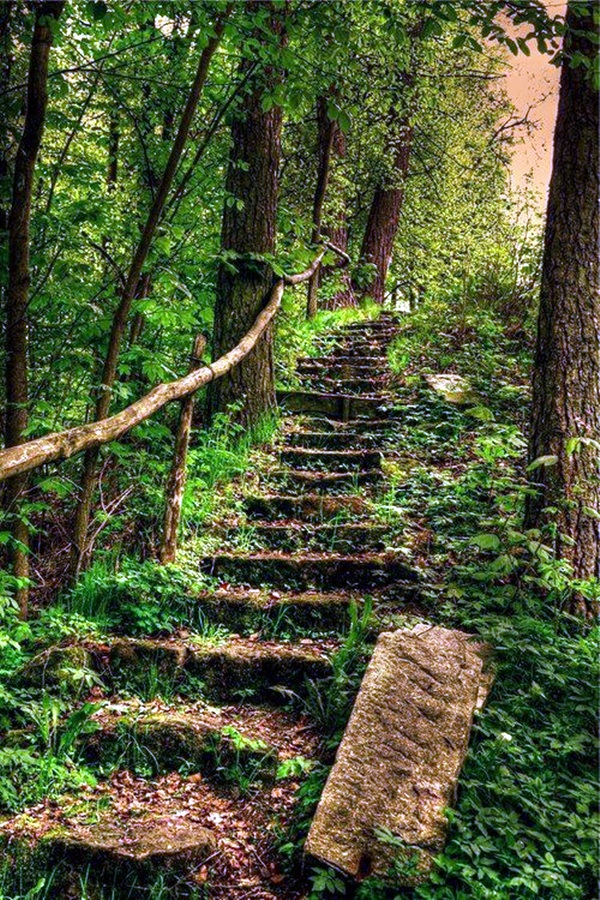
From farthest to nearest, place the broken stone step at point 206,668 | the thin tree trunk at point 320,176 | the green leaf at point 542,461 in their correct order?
the thin tree trunk at point 320,176 → the green leaf at point 542,461 → the broken stone step at point 206,668

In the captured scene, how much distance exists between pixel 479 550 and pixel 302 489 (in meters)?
1.67

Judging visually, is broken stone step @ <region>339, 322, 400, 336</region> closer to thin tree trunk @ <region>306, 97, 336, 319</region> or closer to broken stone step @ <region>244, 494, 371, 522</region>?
thin tree trunk @ <region>306, 97, 336, 319</region>

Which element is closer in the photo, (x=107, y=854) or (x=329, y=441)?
(x=107, y=854)

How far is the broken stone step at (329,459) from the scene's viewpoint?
5.66 m

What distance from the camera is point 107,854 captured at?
2.22 m

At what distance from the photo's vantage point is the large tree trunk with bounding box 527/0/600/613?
389 cm

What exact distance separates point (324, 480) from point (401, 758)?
10.1 feet

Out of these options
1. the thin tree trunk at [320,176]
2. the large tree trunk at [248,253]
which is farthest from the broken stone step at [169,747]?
the thin tree trunk at [320,176]

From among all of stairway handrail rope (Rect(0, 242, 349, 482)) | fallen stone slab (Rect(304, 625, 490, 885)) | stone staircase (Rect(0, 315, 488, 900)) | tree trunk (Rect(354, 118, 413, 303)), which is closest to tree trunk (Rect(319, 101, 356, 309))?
tree trunk (Rect(354, 118, 413, 303))

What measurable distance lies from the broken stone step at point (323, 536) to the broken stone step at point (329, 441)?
1472mm

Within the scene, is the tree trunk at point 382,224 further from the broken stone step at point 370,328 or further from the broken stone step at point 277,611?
the broken stone step at point 277,611

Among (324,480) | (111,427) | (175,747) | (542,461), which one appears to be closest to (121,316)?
(111,427)

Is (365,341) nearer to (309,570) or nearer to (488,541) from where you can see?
(309,570)

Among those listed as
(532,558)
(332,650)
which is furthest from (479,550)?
(332,650)
